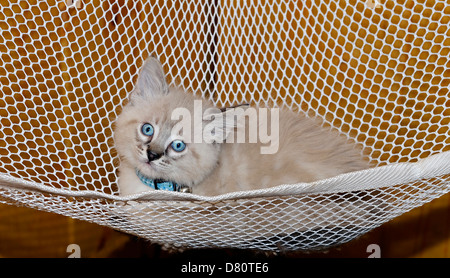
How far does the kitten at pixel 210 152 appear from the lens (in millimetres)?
897

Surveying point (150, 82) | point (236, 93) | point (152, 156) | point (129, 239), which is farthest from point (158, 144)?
point (129, 239)

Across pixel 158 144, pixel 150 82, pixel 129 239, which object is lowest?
pixel 129 239

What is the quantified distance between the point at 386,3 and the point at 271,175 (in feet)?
1.42

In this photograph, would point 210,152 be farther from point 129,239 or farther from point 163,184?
point 129,239

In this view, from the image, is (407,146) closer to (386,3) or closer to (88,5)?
(386,3)

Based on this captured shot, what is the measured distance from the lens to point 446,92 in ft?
3.05

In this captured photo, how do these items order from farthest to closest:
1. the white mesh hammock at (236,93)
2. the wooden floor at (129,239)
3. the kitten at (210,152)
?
1. the wooden floor at (129,239)
2. the kitten at (210,152)
3. the white mesh hammock at (236,93)

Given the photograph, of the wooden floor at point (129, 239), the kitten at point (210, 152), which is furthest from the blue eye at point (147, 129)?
the wooden floor at point (129, 239)

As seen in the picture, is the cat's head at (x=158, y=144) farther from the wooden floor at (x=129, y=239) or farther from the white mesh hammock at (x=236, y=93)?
the wooden floor at (x=129, y=239)

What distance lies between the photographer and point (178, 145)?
94cm

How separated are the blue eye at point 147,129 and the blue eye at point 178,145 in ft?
0.16

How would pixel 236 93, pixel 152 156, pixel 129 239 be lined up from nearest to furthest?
pixel 152 156, pixel 236 93, pixel 129 239

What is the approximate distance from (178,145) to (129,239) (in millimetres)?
515

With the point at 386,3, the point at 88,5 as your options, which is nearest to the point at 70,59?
the point at 88,5
